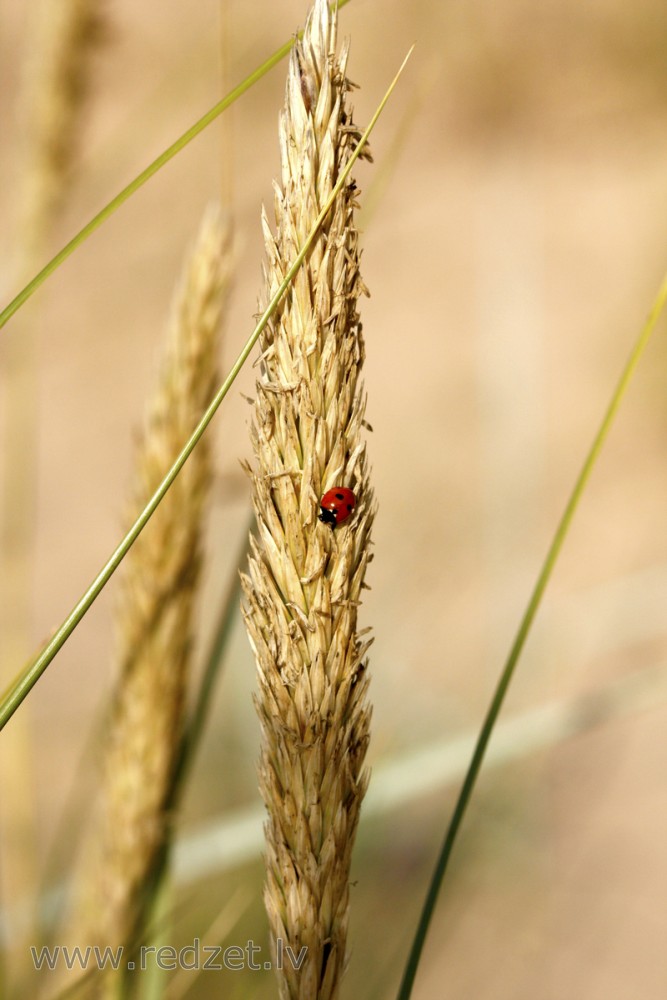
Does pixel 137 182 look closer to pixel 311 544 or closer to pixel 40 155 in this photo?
pixel 311 544

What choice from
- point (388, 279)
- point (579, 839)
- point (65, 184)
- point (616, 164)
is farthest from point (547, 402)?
Answer: point (65, 184)

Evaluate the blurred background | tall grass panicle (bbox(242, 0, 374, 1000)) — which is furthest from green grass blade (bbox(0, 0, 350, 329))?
the blurred background

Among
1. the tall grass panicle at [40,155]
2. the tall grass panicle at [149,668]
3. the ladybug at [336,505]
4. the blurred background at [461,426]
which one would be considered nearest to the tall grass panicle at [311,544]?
the ladybug at [336,505]

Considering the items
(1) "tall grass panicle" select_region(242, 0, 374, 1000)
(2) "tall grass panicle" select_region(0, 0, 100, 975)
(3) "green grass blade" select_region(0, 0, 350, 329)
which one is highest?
(2) "tall grass panicle" select_region(0, 0, 100, 975)

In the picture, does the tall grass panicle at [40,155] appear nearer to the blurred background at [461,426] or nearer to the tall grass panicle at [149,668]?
the tall grass panicle at [149,668]

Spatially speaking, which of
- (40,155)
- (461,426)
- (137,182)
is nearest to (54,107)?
(40,155)

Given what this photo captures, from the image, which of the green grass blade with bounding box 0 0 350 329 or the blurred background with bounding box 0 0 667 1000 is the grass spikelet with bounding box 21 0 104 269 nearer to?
the green grass blade with bounding box 0 0 350 329
